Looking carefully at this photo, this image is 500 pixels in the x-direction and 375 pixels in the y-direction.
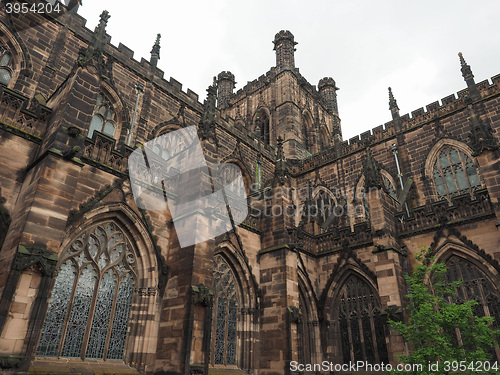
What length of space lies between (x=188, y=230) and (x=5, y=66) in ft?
27.4

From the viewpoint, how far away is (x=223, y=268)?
12320mm

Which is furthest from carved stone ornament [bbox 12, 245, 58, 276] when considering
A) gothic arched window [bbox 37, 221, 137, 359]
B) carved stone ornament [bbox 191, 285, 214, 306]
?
carved stone ornament [bbox 191, 285, 214, 306]

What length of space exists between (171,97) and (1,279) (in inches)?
466

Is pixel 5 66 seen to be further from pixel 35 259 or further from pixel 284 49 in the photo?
pixel 284 49

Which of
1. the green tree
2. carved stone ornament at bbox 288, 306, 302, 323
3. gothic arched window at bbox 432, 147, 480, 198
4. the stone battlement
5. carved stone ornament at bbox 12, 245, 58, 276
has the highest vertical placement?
the stone battlement

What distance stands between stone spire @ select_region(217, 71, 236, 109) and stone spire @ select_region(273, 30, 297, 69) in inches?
226

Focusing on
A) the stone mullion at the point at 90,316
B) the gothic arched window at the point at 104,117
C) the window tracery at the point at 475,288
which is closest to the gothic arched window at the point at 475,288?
the window tracery at the point at 475,288

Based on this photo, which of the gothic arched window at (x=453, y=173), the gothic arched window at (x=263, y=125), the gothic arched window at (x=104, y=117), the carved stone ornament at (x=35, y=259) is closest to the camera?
the carved stone ornament at (x=35, y=259)

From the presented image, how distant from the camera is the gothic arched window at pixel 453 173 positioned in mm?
15812

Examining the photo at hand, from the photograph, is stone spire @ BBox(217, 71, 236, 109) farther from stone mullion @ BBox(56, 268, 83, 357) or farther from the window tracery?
stone mullion @ BBox(56, 268, 83, 357)

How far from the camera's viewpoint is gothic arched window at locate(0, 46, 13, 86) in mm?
11273

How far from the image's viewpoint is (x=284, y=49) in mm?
29453

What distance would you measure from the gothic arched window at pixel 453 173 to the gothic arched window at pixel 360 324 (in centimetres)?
651

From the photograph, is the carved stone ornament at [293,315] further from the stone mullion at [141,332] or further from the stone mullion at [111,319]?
the stone mullion at [111,319]
